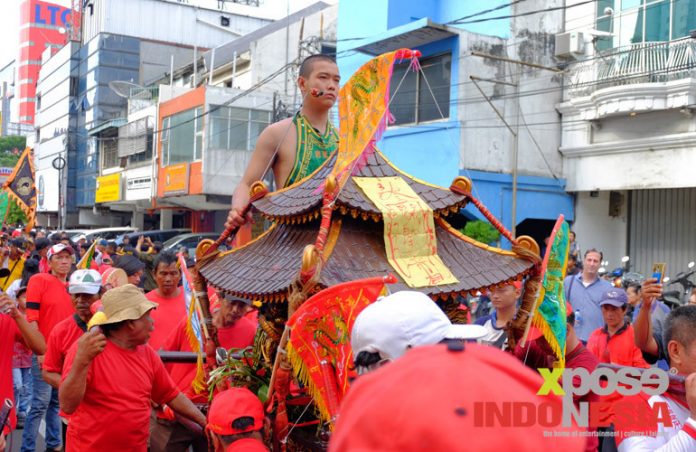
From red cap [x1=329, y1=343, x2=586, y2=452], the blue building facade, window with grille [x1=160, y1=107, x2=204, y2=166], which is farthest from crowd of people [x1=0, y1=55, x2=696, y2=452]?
window with grille [x1=160, y1=107, x2=204, y2=166]

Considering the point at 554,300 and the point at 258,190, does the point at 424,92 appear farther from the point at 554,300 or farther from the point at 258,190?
the point at 554,300

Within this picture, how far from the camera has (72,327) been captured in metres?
4.35

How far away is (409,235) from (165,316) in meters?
2.86

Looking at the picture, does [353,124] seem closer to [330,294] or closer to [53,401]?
[330,294]

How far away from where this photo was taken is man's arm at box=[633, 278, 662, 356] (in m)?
4.11

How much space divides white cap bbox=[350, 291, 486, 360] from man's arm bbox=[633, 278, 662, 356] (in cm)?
258

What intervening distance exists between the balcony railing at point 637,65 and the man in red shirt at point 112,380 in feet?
37.2

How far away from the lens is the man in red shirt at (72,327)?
13.2 ft

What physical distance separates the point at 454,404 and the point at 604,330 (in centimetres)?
490

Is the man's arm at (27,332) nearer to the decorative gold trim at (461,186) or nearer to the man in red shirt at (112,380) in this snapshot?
the man in red shirt at (112,380)

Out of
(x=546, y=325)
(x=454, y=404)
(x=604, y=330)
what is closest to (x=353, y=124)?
(x=546, y=325)

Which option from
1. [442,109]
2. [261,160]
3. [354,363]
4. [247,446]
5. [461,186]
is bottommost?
[247,446]

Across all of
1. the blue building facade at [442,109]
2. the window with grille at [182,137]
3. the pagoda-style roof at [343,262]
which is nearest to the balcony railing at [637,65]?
the blue building facade at [442,109]

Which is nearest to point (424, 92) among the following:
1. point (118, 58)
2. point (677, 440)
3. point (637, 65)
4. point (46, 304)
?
point (637, 65)
